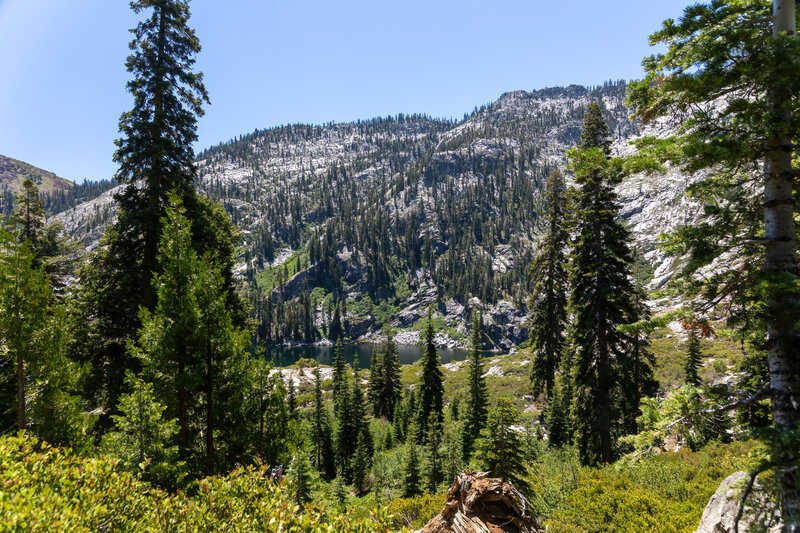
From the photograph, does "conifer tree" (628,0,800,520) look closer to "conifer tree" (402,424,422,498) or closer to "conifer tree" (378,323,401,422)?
"conifer tree" (402,424,422,498)

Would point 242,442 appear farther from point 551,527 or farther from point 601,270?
point 601,270

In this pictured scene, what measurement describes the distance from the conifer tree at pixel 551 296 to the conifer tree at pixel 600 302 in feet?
13.8

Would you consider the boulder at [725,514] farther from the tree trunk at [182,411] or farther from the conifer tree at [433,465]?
the conifer tree at [433,465]

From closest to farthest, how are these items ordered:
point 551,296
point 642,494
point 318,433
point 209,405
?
1. point 642,494
2. point 209,405
3. point 551,296
4. point 318,433

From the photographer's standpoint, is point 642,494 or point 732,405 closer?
point 732,405

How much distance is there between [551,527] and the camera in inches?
285

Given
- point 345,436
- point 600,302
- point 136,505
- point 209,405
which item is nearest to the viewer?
point 136,505

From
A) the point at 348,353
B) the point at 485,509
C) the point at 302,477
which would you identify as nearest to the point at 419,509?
the point at 302,477

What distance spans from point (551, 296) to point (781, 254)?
58.1 ft

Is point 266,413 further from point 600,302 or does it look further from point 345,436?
point 345,436

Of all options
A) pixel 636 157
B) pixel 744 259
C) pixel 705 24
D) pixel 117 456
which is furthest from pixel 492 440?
pixel 705 24

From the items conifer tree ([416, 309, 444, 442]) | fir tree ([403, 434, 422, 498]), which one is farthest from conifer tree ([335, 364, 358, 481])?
fir tree ([403, 434, 422, 498])

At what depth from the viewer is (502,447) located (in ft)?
32.6

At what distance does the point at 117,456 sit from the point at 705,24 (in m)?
13.5
